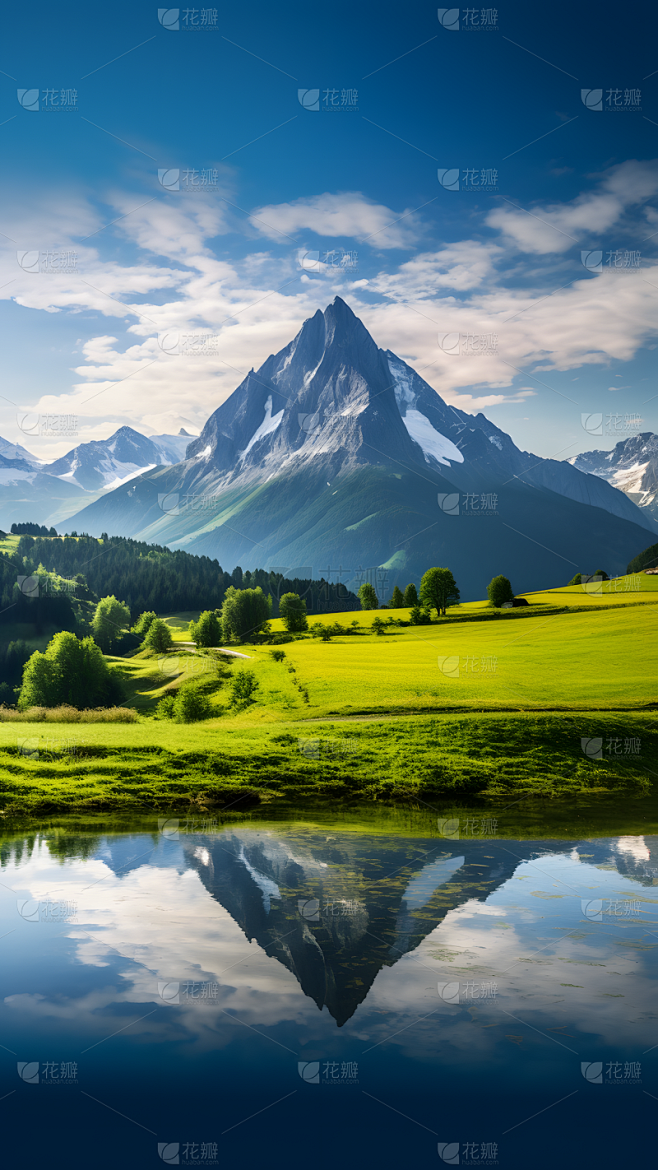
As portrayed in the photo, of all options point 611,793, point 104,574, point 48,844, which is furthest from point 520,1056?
point 104,574

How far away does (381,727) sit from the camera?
125 ft

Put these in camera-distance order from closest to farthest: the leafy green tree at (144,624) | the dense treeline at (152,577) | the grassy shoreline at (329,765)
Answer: the grassy shoreline at (329,765) → the leafy green tree at (144,624) → the dense treeline at (152,577)

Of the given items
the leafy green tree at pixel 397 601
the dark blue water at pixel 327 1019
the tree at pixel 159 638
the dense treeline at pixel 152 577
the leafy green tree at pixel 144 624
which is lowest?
the dark blue water at pixel 327 1019

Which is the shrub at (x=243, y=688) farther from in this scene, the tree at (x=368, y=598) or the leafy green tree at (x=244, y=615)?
the tree at (x=368, y=598)

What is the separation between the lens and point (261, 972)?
44.0 ft

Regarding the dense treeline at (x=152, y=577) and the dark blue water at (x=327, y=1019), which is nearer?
the dark blue water at (x=327, y=1019)

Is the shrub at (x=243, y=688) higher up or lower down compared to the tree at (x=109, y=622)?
lower down

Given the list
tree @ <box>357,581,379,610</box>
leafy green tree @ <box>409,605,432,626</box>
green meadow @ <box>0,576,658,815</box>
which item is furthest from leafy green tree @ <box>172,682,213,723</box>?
tree @ <box>357,581,379,610</box>

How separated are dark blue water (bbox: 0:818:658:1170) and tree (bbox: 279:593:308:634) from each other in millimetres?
37689

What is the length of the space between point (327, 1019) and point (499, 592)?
5614 cm

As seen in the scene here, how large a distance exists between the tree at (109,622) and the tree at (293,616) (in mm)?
15833

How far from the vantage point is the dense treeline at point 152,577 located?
7388 cm

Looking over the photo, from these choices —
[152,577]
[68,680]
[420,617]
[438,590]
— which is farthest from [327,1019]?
[152,577]

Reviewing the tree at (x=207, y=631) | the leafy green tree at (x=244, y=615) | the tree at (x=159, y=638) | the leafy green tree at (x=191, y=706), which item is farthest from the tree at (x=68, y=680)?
the leafy green tree at (x=244, y=615)
